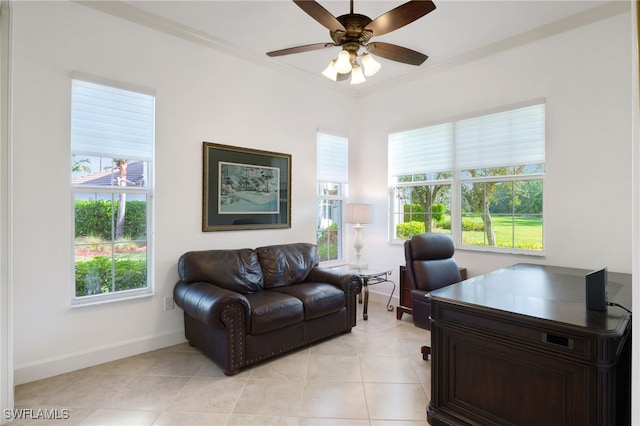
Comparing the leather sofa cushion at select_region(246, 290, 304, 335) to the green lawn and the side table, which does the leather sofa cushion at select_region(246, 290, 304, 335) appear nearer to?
the side table

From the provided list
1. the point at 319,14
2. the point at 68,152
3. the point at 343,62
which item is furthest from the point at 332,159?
the point at 68,152

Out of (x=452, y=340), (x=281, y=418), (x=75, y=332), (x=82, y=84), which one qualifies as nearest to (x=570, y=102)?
(x=452, y=340)

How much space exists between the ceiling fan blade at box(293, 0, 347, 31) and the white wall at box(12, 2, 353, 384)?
71.7 inches

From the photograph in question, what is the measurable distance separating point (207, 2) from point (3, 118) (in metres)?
1.78

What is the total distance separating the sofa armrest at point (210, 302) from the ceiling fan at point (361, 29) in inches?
76.7

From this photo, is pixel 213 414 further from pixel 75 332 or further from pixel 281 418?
pixel 75 332

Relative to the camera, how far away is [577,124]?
122 inches

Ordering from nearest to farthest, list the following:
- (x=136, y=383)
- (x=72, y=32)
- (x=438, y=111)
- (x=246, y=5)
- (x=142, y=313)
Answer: (x=136, y=383) → (x=72, y=32) → (x=246, y=5) → (x=142, y=313) → (x=438, y=111)

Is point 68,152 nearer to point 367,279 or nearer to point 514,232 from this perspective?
point 367,279

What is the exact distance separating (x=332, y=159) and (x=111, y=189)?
285 centimetres

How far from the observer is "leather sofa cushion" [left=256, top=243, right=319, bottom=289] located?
138 inches

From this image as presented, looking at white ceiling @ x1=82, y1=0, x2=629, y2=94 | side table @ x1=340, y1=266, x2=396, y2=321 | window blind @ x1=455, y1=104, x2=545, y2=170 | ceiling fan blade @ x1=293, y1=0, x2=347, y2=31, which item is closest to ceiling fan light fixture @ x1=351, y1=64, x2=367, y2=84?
ceiling fan blade @ x1=293, y1=0, x2=347, y2=31

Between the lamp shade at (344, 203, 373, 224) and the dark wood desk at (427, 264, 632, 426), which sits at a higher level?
the lamp shade at (344, 203, 373, 224)

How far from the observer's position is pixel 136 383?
2473 mm
